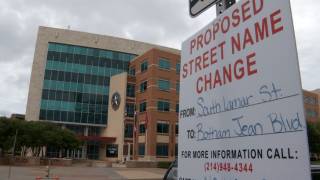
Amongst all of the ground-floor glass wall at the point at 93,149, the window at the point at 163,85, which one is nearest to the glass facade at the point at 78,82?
the ground-floor glass wall at the point at 93,149

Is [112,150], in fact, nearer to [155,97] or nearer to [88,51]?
[155,97]

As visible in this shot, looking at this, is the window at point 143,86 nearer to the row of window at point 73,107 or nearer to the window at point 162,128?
the window at point 162,128

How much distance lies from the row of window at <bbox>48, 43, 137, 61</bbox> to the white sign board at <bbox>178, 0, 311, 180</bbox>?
52.0 m

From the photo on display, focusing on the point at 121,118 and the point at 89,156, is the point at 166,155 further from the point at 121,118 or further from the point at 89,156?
the point at 89,156

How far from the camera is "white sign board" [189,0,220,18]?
2.39m

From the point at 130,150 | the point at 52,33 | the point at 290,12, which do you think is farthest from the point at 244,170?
the point at 52,33

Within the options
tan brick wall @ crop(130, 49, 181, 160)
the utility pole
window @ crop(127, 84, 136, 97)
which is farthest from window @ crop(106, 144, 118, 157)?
the utility pole

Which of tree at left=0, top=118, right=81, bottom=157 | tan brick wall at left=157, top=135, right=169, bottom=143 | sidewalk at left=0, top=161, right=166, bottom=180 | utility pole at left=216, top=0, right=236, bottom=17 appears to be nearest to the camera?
utility pole at left=216, top=0, right=236, bottom=17

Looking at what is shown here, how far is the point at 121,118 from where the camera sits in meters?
44.9

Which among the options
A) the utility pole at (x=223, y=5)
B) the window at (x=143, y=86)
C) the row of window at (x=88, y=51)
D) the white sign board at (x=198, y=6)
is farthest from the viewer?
the row of window at (x=88, y=51)

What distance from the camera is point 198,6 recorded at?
2533 millimetres

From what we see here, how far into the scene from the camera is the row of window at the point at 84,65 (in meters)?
49.7

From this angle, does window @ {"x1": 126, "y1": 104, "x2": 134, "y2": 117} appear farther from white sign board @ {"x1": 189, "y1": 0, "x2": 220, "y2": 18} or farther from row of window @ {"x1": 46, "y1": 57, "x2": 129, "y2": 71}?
white sign board @ {"x1": 189, "y1": 0, "x2": 220, "y2": 18}

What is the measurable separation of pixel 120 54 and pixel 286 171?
5340 centimetres
